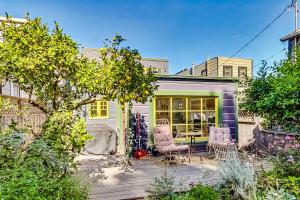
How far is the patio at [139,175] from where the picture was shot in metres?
4.48

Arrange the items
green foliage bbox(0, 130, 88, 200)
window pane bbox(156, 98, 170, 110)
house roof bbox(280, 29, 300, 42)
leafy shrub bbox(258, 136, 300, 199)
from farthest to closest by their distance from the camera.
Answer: house roof bbox(280, 29, 300, 42), window pane bbox(156, 98, 170, 110), leafy shrub bbox(258, 136, 300, 199), green foliage bbox(0, 130, 88, 200)

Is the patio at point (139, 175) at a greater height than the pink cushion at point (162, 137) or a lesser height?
lesser

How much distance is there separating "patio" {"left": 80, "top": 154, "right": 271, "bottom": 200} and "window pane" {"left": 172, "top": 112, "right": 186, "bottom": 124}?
1.44 metres

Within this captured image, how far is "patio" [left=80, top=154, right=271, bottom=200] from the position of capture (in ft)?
14.7

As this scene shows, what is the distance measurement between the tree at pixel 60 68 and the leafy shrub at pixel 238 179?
174 cm

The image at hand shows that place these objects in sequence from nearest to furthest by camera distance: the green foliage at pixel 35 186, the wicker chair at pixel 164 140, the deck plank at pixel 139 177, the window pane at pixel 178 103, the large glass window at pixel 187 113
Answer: the green foliage at pixel 35 186 → the deck plank at pixel 139 177 → the wicker chair at pixel 164 140 → the large glass window at pixel 187 113 → the window pane at pixel 178 103

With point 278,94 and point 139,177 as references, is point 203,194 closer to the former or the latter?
point 278,94

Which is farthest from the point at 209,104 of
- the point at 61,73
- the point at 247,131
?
the point at 61,73

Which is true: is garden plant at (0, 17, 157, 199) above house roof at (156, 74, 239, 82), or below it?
below

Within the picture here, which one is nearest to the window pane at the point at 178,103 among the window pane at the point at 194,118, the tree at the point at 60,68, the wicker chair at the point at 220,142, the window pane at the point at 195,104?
the window pane at the point at 195,104

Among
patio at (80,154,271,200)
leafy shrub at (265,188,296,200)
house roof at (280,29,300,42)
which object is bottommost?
patio at (80,154,271,200)

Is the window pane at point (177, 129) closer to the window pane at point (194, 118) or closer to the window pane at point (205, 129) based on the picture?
the window pane at point (194, 118)

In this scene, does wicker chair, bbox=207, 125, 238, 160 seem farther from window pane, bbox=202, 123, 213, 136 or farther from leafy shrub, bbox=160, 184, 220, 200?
leafy shrub, bbox=160, 184, 220, 200

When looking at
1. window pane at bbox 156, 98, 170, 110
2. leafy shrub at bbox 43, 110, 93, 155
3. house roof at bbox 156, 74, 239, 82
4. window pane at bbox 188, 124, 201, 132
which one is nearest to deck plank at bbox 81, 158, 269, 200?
leafy shrub at bbox 43, 110, 93, 155
